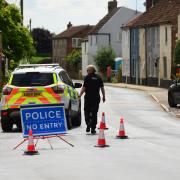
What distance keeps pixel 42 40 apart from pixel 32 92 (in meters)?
136

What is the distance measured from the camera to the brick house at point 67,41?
139000mm

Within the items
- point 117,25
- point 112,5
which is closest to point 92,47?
point 117,25

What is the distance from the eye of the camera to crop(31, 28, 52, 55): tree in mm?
152125

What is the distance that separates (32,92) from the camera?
22.3m

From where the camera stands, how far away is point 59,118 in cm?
1814

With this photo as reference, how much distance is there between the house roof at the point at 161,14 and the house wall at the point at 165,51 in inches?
31.3

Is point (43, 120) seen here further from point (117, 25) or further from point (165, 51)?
point (117, 25)

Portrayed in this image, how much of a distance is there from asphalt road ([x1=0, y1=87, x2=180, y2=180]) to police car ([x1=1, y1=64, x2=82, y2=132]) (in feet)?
2.77

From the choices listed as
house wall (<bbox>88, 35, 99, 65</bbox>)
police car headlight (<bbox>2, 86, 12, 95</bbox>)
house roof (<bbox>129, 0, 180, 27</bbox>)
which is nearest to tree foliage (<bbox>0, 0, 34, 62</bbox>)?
house roof (<bbox>129, 0, 180, 27</bbox>)

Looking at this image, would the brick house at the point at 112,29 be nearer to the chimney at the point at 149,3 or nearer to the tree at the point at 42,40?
the chimney at the point at 149,3

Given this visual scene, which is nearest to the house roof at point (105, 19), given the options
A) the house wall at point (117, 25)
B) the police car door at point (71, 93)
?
the house wall at point (117, 25)

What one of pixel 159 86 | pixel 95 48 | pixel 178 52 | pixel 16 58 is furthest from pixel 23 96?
pixel 95 48

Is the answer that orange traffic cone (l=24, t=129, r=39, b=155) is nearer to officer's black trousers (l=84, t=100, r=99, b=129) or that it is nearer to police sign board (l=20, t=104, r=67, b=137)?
police sign board (l=20, t=104, r=67, b=137)

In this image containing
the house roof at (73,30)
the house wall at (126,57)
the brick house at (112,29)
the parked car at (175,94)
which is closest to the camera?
the parked car at (175,94)
